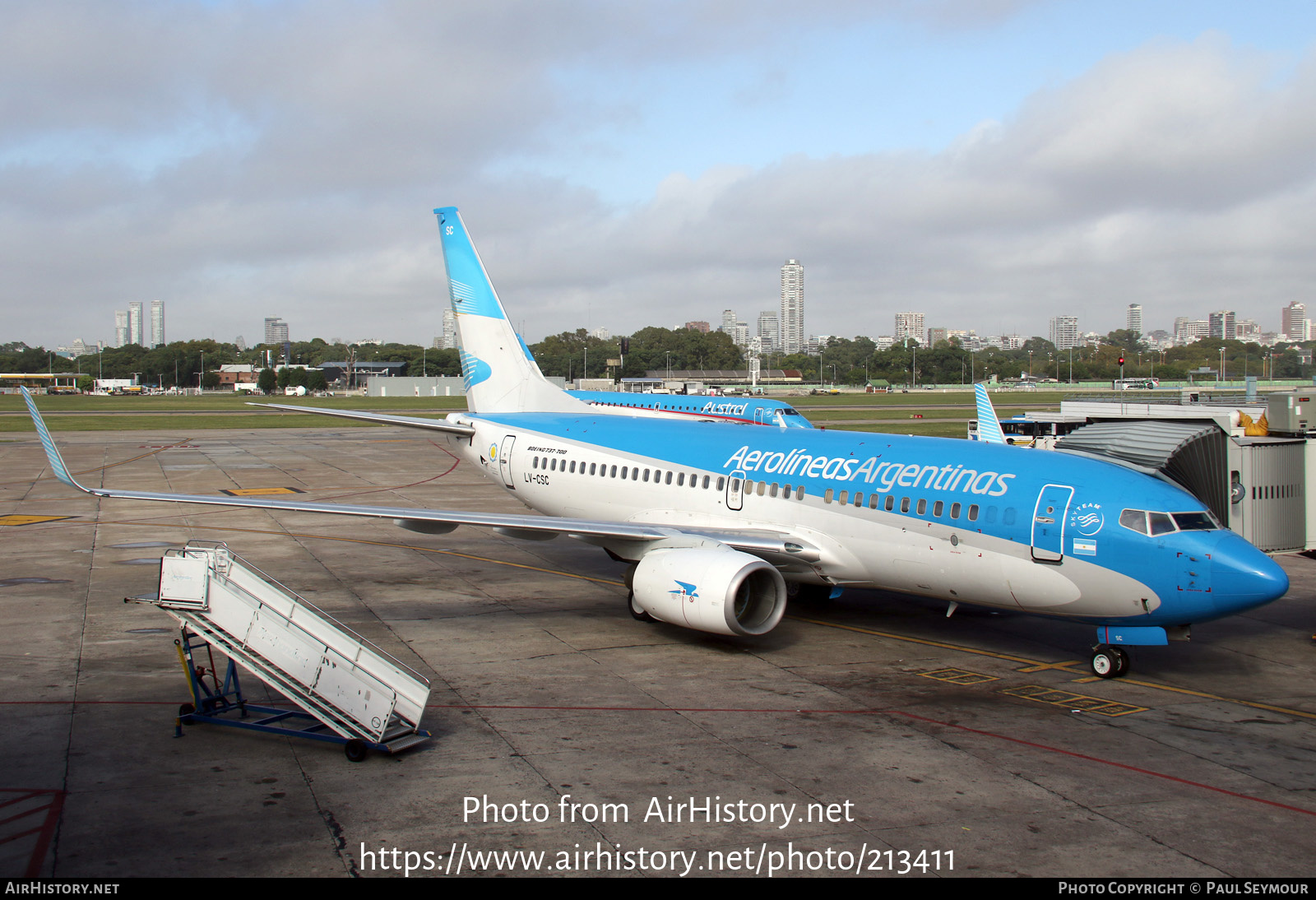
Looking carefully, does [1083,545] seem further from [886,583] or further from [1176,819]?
[1176,819]

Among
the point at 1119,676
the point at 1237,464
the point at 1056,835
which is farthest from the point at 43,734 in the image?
the point at 1237,464

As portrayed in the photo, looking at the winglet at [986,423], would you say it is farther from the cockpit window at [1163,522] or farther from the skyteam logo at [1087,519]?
the cockpit window at [1163,522]

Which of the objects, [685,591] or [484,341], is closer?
[685,591]

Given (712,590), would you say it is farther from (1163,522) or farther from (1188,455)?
(1188,455)

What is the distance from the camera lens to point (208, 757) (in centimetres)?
1227

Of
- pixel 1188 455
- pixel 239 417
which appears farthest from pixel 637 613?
pixel 239 417

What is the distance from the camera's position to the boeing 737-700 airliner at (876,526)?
1538cm

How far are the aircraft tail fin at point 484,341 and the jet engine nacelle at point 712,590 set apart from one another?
412 inches

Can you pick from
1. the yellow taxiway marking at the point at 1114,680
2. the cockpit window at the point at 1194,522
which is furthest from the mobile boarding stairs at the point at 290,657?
the cockpit window at the point at 1194,522

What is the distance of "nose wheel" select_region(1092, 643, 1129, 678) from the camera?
1625 centimetres

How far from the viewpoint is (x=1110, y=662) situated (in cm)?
1631

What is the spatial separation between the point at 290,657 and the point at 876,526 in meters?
10.7

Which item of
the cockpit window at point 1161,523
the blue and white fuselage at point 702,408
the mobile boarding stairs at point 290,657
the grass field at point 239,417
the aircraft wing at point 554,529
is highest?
the blue and white fuselage at point 702,408

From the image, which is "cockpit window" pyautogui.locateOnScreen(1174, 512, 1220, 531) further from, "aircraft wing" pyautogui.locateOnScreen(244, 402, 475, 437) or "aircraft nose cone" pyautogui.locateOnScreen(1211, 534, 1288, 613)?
"aircraft wing" pyautogui.locateOnScreen(244, 402, 475, 437)
